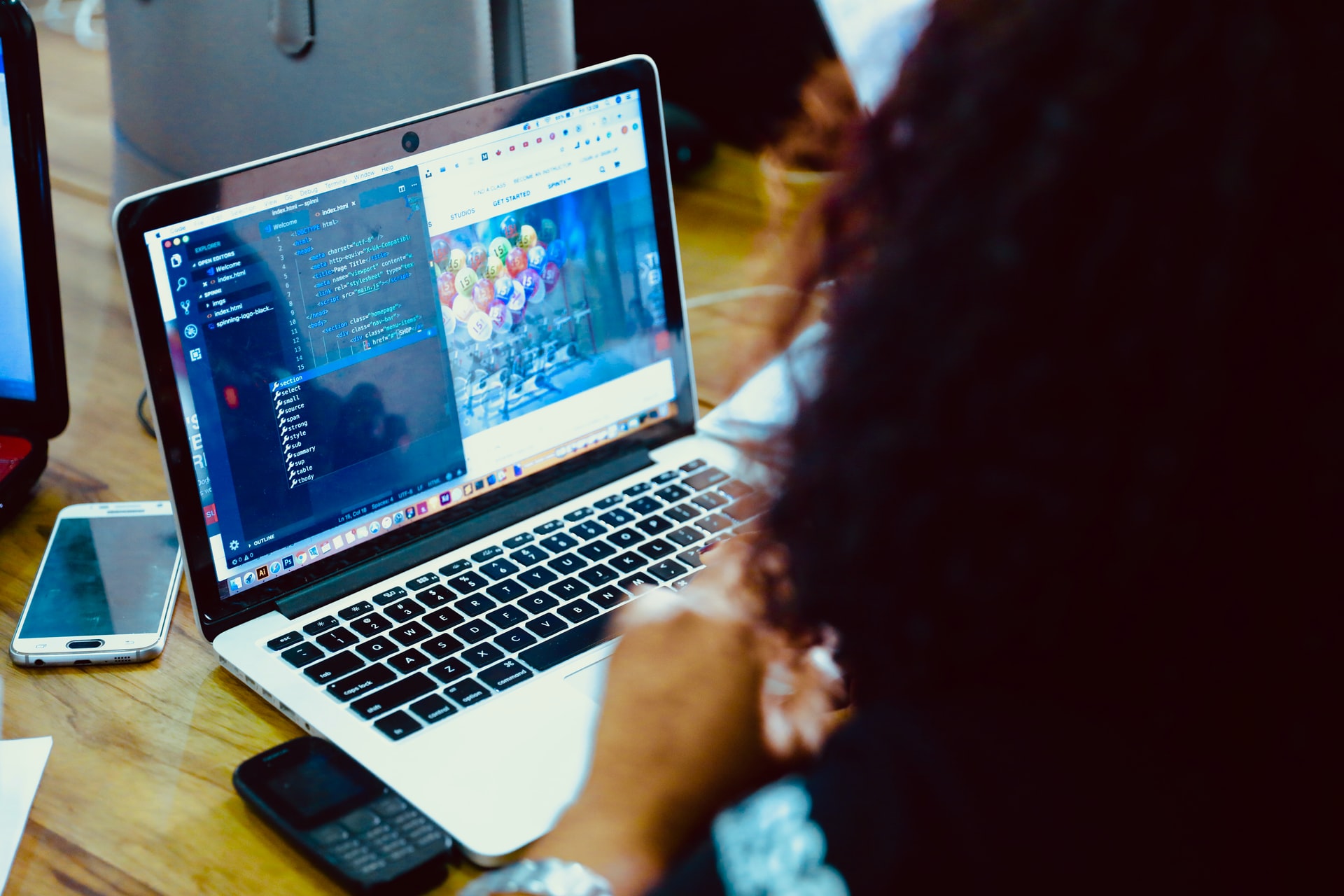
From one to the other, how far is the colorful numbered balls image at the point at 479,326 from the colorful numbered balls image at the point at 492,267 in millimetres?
25

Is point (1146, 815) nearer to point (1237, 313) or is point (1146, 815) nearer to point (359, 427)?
point (1237, 313)

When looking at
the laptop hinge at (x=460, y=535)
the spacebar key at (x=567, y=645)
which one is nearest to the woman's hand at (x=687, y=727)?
the spacebar key at (x=567, y=645)

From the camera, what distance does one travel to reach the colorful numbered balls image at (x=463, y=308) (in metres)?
0.77

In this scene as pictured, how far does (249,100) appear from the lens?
38.5 inches

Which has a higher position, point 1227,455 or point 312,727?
point 1227,455

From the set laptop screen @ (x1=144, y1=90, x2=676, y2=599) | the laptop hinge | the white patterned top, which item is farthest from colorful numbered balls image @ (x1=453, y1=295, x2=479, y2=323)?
the white patterned top

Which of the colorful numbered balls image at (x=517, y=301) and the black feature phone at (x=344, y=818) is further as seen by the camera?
the colorful numbered balls image at (x=517, y=301)

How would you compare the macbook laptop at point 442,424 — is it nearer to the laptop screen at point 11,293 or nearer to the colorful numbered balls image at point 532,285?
the colorful numbered balls image at point 532,285

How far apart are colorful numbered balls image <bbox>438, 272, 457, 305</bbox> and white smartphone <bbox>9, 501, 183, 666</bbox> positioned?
225 millimetres

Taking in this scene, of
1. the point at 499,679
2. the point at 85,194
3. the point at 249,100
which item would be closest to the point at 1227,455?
the point at 499,679

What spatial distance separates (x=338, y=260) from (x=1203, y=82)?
0.52m

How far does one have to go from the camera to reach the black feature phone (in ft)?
1.85

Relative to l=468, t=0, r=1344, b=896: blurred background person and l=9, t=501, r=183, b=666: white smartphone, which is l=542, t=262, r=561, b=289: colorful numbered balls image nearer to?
l=9, t=501, r=183, b=666: white smartphone

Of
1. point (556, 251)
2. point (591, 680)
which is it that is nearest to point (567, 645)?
point (591, 680)
